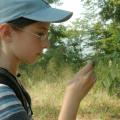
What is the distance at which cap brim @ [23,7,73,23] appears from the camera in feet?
4.80

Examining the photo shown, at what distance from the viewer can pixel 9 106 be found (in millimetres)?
1338

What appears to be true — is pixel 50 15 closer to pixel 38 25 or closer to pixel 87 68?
pixel 38 25

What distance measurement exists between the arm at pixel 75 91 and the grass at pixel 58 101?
5.97 m

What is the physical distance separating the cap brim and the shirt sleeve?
0.85 feet

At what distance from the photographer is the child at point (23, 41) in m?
1.45

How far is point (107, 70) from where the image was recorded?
705cm

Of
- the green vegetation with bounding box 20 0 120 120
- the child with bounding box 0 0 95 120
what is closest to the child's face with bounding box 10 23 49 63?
the child with bounding box 0 0 95 120

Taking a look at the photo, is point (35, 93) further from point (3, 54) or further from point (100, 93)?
point (3, 54)

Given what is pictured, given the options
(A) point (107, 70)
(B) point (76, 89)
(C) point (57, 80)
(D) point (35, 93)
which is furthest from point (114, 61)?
(B) point (76, 89)

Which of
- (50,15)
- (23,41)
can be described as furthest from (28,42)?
(50,15)

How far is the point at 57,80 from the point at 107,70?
419 centimetres

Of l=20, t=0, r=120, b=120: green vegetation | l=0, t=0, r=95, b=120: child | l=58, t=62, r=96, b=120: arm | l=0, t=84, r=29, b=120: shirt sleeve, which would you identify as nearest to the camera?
l=0, t=84, r=29, b=120: shirt sleeve

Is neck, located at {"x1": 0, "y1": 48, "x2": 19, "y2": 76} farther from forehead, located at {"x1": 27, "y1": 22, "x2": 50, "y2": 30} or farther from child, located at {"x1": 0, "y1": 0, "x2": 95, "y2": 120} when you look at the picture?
forehead, located at {"x1": 27, "y1": 22, "x2": 50, "y2": 30}

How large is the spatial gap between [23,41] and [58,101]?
7.51m
